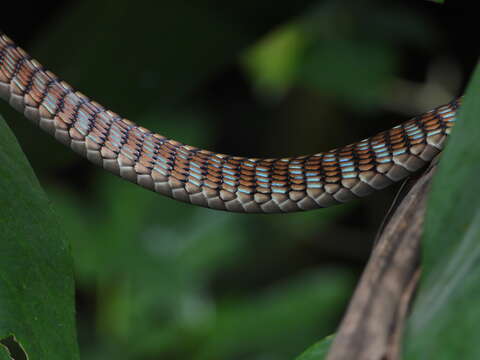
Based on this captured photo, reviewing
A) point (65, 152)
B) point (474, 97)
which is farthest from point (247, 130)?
point (474, 97)

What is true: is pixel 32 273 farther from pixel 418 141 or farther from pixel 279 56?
pixel 279 56

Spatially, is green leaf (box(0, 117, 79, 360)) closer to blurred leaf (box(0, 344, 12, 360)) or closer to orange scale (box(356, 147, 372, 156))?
blurred leaf (box(0, 344, 12, 360))

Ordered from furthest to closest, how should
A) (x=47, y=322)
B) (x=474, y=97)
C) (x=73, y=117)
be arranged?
(x=73, y=117), (x=47, y=322), (x=474, y=97)

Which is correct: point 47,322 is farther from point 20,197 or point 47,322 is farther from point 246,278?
point 246,278

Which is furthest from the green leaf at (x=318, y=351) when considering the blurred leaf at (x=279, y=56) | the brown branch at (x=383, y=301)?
the blurred leaf at (x=279, y=56)

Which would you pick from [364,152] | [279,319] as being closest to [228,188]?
[364,152]

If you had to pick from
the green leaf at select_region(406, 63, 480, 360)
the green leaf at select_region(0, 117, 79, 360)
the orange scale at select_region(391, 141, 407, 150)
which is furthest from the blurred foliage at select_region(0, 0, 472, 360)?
the green leaf at select_region(406, 63, 480, 360)
